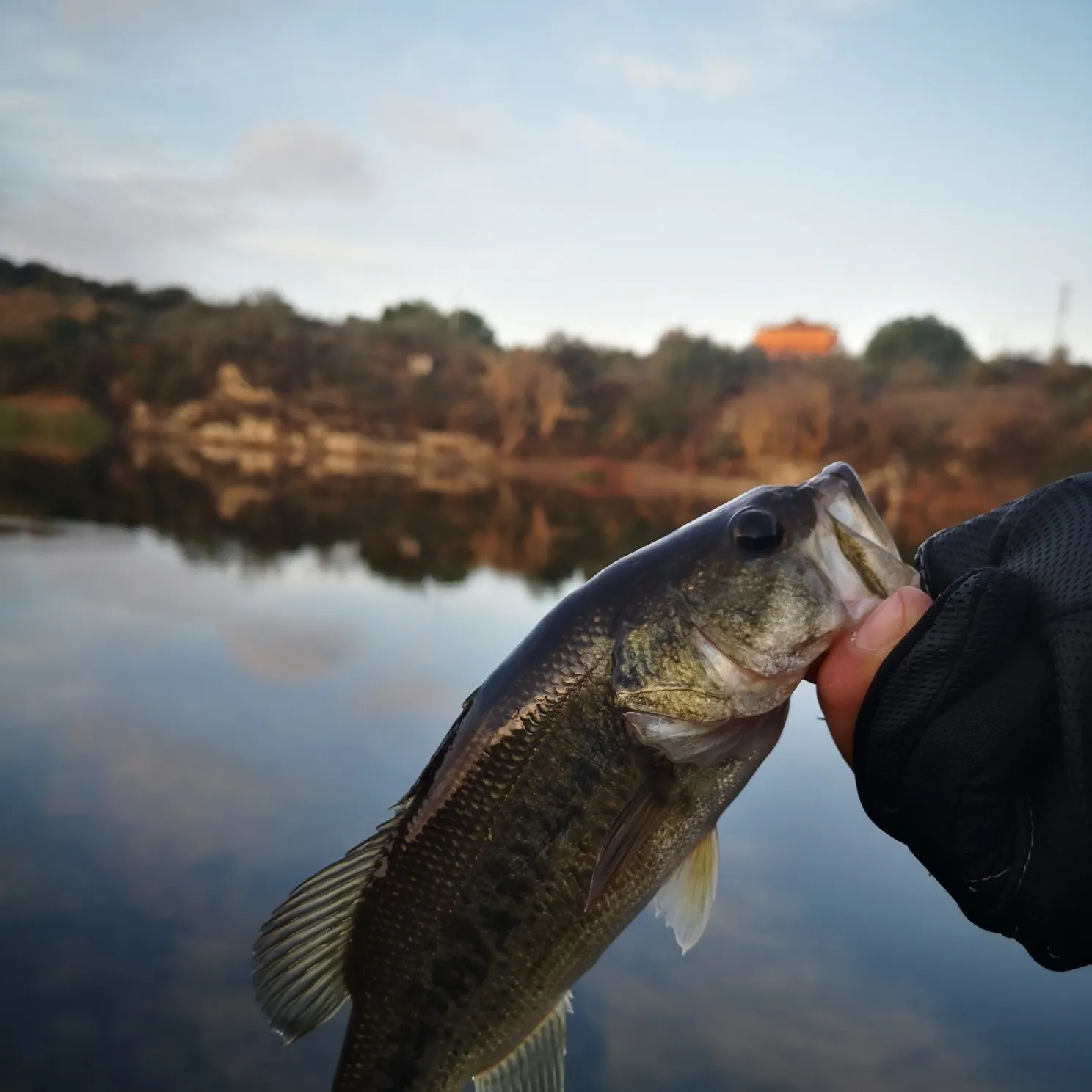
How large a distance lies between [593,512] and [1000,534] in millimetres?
24358

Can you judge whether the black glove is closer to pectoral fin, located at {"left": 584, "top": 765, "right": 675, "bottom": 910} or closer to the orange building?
pectoral fin, located at {"left": 584, "top": 765, "right": 675, "bottom": 910}

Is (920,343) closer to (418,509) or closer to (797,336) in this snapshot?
(797,336)

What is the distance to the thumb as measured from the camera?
6.57 feet

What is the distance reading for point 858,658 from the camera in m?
2.06

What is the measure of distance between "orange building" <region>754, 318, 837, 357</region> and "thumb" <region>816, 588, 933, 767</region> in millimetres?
92162

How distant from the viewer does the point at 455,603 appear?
13414 mm

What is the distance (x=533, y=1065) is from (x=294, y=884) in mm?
3921

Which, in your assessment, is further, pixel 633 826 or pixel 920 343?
pixel 920 343

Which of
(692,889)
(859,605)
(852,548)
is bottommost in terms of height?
(692,889)

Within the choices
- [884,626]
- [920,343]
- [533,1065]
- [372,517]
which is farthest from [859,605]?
[920,343]

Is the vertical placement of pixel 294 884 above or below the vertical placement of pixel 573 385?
below

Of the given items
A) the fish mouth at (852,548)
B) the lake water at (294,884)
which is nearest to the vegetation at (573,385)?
the lake water at (294,884)

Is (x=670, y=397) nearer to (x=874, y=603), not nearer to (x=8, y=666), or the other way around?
(x=8, y=666)

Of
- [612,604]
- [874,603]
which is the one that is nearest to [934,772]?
[874,603]
